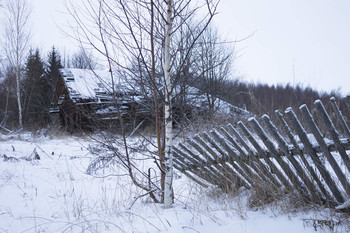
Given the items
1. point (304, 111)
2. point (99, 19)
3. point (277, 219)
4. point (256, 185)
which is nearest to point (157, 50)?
point (99, 19)

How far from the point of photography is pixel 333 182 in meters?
2.02

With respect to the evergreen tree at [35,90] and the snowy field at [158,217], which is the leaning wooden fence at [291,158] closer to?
the snowy field at [158,217]

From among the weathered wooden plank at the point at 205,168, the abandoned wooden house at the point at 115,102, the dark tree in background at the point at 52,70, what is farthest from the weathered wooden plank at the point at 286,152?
the dark tree in background at the point at 52,70

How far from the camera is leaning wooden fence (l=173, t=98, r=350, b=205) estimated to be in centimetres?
190

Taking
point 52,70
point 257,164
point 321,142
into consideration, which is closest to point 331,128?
point 321,142

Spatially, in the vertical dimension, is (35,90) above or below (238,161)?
above

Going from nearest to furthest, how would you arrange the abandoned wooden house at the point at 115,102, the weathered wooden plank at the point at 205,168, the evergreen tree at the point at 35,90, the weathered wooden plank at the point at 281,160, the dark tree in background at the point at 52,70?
1. the weathered wooden plank at the point at 281,160
2. the abandoned wooden house at the point at 115,102
3. the weathered wooden plank at the point at 205,168
4. the evergreen tree at the point at 35,90
5. the dark tree in background at the point at 52,70

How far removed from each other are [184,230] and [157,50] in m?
1.93

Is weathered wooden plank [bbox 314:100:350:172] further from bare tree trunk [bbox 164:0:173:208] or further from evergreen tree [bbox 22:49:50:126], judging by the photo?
evergreen tree [bbox 22:49:50:126]

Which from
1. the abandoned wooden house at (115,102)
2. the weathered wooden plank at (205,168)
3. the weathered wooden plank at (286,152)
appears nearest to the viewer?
the weathered wooden plank at (286,152)

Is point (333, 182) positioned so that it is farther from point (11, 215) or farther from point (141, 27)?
point (11, 215)

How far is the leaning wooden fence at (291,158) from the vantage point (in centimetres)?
190

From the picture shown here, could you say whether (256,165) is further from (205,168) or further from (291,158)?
(205,168)

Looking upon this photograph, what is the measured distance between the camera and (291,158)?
2141 mm
